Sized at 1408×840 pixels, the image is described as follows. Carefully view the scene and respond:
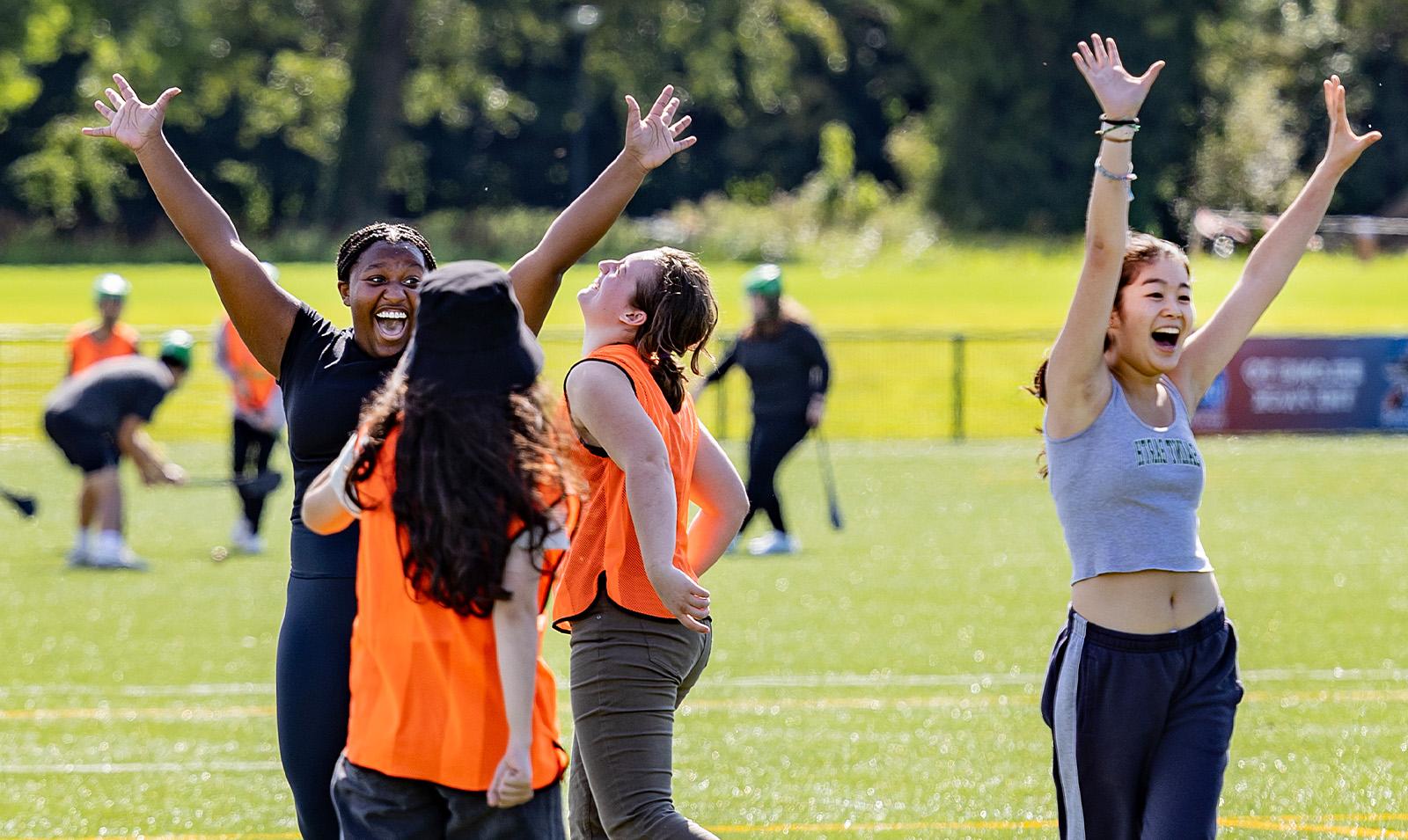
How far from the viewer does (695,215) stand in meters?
48.0

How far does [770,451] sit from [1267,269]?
9.06m

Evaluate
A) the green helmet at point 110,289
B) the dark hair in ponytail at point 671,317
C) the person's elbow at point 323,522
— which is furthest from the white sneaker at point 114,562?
the person's elbow at point 323,522

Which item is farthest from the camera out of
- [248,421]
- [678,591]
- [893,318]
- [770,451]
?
[893,318]

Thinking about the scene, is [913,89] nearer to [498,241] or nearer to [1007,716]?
[498,241]

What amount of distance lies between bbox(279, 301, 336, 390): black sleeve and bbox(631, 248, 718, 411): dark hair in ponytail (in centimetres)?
75

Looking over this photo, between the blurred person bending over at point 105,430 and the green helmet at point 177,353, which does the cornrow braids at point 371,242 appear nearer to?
the blurred person bending over at point 105,430

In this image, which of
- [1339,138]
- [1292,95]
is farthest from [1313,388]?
[1339,138]

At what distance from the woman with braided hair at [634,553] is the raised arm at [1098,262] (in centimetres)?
84

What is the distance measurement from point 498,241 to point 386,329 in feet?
139

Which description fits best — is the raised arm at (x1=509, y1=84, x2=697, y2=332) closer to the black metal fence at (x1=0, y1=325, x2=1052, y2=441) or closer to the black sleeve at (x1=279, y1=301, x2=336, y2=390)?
the black sleeve at (x1=279, y1=301, x2=336, y2=390)

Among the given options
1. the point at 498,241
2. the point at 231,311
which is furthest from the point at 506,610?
the point at 498,241

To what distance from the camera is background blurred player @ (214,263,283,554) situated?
44.5 ft

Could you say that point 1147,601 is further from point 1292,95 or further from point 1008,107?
point 1008,107

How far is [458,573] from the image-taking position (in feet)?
10.3
